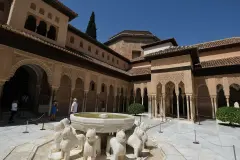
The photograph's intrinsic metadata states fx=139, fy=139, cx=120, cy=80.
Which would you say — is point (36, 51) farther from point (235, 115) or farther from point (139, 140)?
point (235, 115)

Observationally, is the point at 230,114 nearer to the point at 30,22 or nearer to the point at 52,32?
the point at 52,32

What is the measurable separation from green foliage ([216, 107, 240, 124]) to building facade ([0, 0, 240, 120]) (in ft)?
6.93

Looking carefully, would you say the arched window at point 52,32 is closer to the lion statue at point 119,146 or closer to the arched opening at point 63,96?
the arched opening at point 63,96

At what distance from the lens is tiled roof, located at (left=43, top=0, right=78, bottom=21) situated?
11829 millimetres

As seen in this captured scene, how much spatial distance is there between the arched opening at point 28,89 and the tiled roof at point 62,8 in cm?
549

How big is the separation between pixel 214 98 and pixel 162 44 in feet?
35.0

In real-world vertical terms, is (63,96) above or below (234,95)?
below

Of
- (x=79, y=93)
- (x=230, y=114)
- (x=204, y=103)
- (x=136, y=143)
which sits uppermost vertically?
(x=79, y=93)

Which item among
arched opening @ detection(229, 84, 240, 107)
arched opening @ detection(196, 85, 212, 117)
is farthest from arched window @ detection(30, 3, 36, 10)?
arched opening @ detection(229, 84, 240, 107)

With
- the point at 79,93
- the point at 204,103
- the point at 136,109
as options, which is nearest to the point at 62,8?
the point at 79,93

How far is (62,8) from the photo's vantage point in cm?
1255

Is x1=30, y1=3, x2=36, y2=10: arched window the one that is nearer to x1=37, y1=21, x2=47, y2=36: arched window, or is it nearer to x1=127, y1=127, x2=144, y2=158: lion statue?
x1=37, y1=21, x2=47, y2=36: arched window

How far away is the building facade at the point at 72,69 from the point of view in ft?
31.5

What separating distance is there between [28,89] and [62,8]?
8.08m
